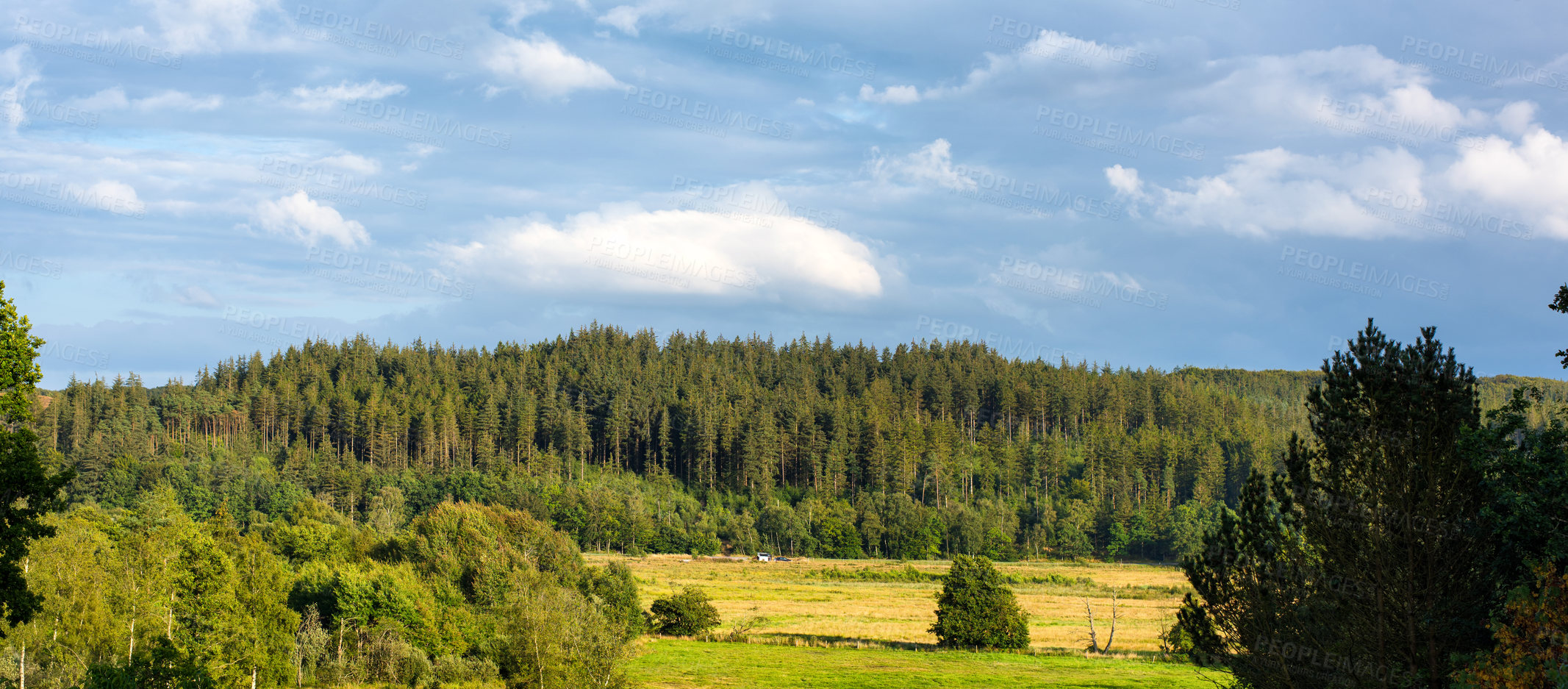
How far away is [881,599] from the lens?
85.8 meters

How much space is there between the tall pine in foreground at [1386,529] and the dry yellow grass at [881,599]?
39.4m

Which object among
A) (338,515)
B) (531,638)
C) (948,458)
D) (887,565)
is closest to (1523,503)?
(531,638)

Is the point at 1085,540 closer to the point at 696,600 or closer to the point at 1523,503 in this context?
the point at 696,600

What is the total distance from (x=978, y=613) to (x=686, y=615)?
2092cm

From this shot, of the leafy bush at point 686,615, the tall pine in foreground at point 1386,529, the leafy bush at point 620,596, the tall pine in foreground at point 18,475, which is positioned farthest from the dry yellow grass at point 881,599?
the tall pine in foreground at point 18,475

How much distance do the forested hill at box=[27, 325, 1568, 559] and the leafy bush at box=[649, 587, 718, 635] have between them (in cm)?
6445

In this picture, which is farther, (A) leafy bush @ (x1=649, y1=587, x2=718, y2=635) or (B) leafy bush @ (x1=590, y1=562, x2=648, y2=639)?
(A) leafy bush @ (x1=649, y1=587, x2=718, y2=635)

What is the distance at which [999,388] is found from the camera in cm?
19775

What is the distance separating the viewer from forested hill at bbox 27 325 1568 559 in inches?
5399

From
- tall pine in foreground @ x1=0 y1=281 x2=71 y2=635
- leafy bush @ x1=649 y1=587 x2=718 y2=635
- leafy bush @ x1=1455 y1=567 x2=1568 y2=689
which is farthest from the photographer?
leafy bush @ x1=649 y1=587 x2=718 y2=635

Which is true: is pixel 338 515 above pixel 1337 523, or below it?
below

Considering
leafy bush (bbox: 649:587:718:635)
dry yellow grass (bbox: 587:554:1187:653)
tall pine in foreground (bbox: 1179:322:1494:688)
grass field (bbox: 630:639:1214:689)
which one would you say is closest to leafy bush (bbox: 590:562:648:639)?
leafy bush (bbox: 649:587:718:635)

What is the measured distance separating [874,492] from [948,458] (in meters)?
20.1

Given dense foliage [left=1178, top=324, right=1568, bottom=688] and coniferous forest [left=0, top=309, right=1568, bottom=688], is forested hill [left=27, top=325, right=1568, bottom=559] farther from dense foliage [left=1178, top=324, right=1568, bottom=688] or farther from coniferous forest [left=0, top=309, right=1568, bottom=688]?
dense foliage [left=1178, top=324, right=1568, bottom=688]
